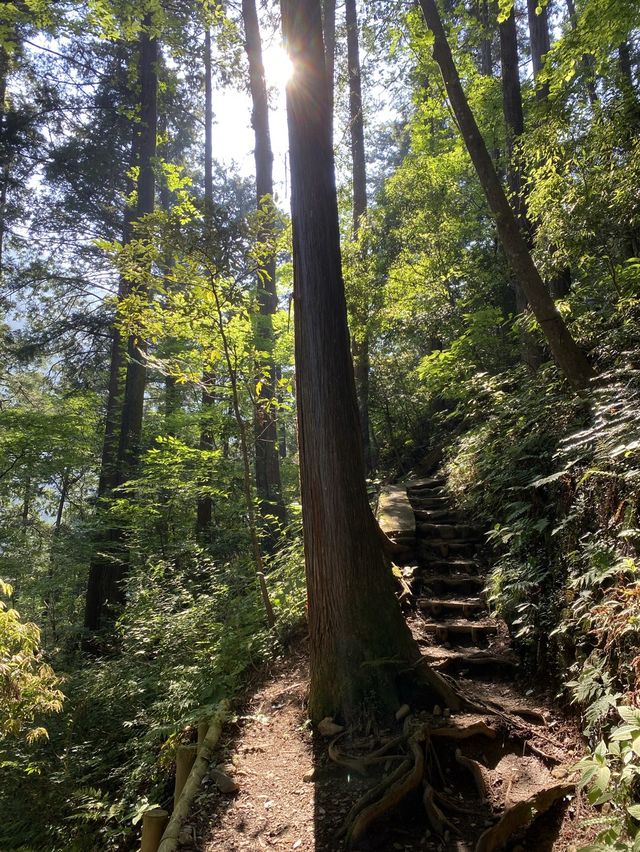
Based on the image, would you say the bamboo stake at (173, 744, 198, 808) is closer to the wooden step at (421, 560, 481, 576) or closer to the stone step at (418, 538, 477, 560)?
the wooden step at (421, 560, 481, 576)

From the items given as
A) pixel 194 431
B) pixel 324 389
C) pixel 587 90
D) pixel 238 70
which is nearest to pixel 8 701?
pixel 324 389

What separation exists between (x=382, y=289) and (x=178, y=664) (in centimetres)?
733

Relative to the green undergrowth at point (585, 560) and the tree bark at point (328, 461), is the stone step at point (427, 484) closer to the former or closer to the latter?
the green undergrowth at point (585, 560)

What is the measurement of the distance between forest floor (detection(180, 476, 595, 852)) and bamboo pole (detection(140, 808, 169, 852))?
22 cm

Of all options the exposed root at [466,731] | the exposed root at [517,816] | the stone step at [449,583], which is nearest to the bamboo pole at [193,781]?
the exposed root at [466,731]

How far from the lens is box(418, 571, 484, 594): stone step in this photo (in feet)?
17.2

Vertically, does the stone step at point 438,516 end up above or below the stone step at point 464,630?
above

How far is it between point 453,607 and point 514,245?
4.17 m

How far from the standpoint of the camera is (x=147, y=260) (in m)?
5.30

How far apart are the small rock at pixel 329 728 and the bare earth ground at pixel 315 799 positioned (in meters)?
0.05

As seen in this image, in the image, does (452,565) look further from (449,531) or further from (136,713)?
(136,713)

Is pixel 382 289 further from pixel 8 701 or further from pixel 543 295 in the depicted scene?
pixel 8 701

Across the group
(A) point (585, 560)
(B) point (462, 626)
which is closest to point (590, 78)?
(A) point (585, 560)

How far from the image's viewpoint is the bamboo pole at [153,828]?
2947 mm
